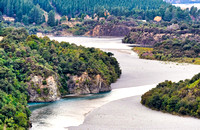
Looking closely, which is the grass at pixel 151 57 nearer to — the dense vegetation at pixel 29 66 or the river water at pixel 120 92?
the river water at pixel 120 92

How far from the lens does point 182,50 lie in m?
129

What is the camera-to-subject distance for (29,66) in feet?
224

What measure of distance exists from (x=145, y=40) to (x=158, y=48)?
2689cm

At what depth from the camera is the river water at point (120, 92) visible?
55.2 m

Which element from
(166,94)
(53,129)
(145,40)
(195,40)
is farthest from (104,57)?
(145,40)

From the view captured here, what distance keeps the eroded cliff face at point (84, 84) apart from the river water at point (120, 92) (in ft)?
4.96

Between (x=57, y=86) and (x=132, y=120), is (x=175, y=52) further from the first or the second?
(x=132, y=120)

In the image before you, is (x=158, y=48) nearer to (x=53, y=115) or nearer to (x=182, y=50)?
(x=182, y=50)

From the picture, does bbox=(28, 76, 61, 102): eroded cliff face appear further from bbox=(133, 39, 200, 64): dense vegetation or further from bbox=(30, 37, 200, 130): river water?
bbox=(133, 39, 200, 64): dense vegetation

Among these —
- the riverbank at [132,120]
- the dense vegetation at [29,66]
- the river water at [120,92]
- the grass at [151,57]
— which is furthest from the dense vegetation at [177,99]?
the grass at [151,57]

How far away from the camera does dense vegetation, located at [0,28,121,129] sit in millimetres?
51000

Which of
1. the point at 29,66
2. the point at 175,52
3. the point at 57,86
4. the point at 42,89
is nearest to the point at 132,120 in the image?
the point at 42,89

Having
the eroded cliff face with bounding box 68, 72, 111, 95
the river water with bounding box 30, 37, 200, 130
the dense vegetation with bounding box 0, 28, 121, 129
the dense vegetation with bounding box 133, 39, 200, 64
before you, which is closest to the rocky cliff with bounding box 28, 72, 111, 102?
the eroded cliff face with bounding box 68, 72, 111, 95

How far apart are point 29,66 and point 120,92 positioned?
1492cm
